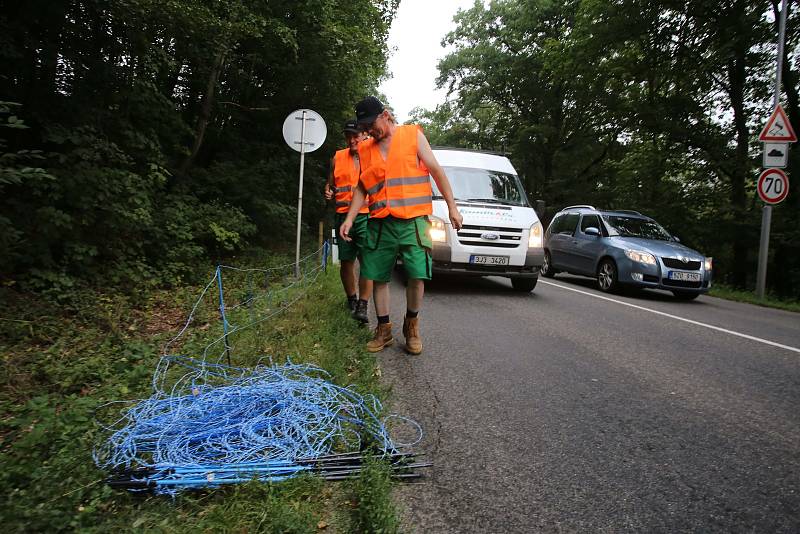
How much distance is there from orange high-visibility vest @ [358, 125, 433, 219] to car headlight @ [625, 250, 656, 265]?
21.1ft

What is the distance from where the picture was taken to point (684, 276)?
8.86m

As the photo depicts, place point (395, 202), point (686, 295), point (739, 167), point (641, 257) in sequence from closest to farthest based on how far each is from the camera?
1. point (395, 202)
2. point (641, 257)
3. point (686, 295)
4. point (739, 167)

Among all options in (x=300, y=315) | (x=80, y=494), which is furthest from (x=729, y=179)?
(x=80, y=494)

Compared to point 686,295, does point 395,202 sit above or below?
above

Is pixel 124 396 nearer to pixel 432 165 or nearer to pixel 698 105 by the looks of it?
pixel 432 165

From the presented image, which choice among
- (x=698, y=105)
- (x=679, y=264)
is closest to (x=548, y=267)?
(x=679, y=264)

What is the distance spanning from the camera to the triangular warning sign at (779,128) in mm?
10359

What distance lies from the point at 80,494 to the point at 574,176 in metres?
27.6

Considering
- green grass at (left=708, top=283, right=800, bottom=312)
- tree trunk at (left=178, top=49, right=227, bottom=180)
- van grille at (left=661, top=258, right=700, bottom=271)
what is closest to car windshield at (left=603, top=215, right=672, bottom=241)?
van grille at (left=661, top=258, right=700, bottom=271)

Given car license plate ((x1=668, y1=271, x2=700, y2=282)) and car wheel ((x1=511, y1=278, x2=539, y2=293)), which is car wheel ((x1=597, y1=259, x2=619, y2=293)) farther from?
car wheel ((x1=511, y1=278, x2=539, y2=293))

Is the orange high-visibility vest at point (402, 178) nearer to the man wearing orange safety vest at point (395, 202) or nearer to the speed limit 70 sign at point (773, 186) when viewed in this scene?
the man wearing orange safety vest at point (395, 202)

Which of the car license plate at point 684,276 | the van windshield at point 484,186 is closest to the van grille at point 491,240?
the van windshield at point 484,186

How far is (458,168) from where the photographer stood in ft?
27.3

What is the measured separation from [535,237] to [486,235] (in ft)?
2.79
